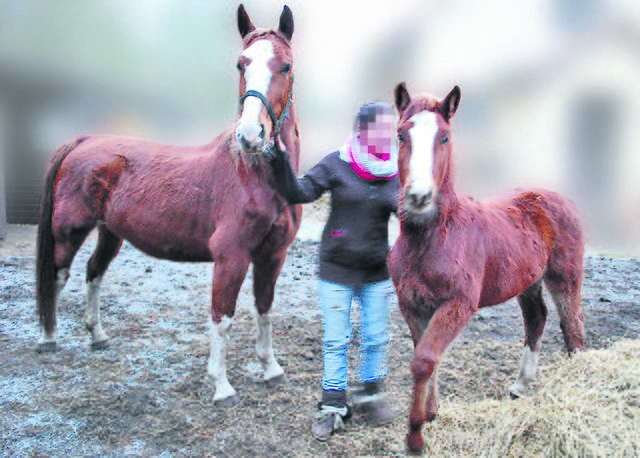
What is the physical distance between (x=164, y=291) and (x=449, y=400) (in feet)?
12.7

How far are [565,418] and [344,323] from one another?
1.22 metres

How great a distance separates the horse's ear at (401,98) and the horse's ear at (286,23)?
3.84 ft

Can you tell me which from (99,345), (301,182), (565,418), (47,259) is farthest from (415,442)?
(47,259)

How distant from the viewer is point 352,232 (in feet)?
9.48

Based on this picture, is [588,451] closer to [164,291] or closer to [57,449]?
[57,449]

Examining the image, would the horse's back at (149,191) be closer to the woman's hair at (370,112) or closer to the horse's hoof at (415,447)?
the woman's hair at (370,112)

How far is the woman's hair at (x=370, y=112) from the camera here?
2758 millimetres

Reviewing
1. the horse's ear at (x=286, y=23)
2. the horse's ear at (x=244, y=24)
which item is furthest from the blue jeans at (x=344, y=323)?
the horse's ear at (x=244, y=24)

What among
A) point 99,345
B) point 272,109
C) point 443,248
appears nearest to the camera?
point 443,248

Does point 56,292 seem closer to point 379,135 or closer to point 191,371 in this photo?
point 191,371

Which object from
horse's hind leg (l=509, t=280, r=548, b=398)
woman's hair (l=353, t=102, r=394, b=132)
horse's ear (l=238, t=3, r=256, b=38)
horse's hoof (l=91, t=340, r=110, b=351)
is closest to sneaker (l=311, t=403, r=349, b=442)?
horse's hind leg (l=509, t=280, r=548, b=398)

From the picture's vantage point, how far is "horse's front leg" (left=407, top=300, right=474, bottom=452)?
93.1 inches

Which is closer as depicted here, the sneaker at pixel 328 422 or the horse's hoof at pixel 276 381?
the sneaker at pixel 328 422

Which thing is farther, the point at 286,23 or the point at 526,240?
the point at 286,23
